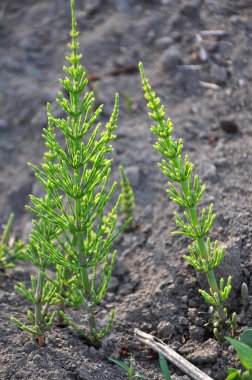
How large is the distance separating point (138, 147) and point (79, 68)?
66.8 inches

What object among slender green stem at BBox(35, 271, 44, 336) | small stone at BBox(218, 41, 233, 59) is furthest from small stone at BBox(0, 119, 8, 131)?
slender green stem at BBox(35, 271, 44, 336)

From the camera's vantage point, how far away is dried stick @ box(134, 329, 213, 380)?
2779 millimetres

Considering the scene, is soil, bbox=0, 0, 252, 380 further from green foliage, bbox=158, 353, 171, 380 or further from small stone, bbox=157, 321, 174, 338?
green foliage, bbox=158, 353, 171, 380

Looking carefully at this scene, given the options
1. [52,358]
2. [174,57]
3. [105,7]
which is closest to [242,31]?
[174,57]

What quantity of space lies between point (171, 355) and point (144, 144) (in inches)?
73.0

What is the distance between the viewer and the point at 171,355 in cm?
289

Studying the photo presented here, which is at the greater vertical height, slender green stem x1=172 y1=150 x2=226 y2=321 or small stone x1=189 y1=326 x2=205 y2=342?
slender green stem x1=172 y1=150 x2=226 y2=321

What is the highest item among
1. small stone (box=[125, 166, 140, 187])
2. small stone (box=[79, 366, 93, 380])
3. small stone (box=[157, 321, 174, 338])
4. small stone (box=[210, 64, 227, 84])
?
small stone (box=[210, 64, 227, 84])

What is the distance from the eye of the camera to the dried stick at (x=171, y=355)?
2.78m

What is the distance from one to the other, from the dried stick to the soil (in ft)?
0.20

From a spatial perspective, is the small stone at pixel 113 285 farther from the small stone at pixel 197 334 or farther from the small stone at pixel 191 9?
the small stone at pixel 191 9

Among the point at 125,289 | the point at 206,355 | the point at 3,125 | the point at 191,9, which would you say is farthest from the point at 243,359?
the point at 191,9

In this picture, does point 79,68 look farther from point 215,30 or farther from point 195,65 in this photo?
point 215,30

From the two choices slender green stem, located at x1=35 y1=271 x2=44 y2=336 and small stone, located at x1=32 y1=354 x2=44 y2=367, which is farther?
slender green stem, located at x1=35 y1=271 x2=44 y2=336
